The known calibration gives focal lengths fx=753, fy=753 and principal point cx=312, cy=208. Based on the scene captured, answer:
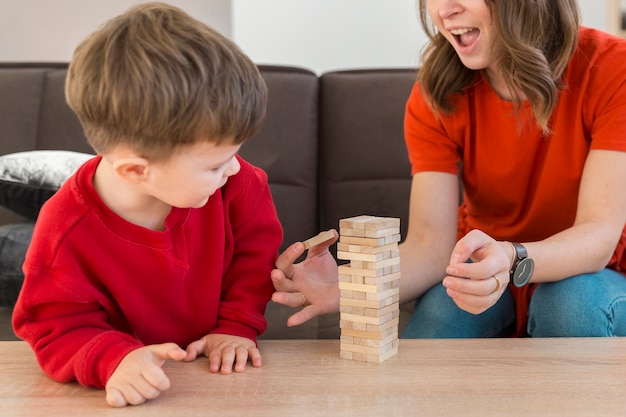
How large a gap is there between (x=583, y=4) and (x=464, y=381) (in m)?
2.20

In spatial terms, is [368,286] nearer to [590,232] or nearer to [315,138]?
[590,232]

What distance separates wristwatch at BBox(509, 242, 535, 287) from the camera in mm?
1152

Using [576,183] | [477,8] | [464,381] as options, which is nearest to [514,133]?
[576,183]

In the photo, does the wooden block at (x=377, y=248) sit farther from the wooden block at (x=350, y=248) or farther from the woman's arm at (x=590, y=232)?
the woman's arm at (x=590, y=232)

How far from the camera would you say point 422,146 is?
1481 mm

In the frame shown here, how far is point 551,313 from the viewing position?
126 cm

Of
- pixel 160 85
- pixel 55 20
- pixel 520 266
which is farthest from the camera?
Answer: pixel 55 20

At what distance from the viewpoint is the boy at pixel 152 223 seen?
34.5 inches

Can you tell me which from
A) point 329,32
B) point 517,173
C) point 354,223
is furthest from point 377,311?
point 329,32

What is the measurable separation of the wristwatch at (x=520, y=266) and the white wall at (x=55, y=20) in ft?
6.43

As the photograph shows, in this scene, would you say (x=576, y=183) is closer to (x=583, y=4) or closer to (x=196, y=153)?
(x=196, y=153)

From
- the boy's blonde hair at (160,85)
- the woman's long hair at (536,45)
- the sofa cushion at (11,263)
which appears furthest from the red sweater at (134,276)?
the sofa cushion at (11,263)

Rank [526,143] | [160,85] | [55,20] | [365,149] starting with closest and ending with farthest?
[160,85]
[526,143]
[365,149]
[55,20]

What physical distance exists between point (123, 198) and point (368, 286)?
35cm
